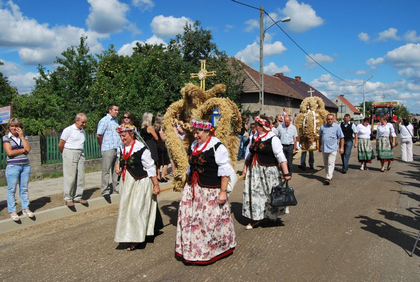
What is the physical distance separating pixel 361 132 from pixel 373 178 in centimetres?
266

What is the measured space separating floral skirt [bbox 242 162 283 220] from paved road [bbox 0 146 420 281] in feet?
0.98

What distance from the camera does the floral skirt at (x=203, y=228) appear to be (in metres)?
4.33

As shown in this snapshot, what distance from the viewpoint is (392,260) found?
446 cm

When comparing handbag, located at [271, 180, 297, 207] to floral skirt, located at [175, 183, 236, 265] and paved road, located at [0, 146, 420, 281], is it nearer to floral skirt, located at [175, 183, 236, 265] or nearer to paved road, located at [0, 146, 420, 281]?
paved road, located at [0, 146, 420, 281]

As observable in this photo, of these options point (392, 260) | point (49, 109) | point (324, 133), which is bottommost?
point (392, 260)

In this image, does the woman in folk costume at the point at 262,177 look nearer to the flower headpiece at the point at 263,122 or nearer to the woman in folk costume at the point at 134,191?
the flower headpiece at the point at 263,122

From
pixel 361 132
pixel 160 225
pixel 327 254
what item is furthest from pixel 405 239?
pixel 361 132

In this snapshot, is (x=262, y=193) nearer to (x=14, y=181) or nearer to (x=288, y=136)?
(x=14, y=181)

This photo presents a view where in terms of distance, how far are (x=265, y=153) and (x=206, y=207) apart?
6.29 feet

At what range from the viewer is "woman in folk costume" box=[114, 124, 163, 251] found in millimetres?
4855

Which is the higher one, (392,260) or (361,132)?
(361,132)

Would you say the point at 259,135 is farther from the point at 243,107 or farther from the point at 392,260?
the point at 243,107

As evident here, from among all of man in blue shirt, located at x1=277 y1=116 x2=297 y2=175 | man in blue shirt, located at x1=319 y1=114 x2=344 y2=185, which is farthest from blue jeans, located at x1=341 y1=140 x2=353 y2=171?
man in blue shirt, located at x1=277 y1=116 x2=297 y2=175

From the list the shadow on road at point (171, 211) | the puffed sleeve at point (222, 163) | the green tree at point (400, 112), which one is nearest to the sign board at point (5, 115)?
the shadow on road at point (171, 211)
